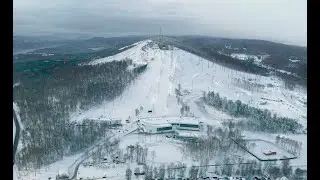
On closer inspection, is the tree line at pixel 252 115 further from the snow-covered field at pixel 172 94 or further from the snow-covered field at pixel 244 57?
the snow-covered field at pixel 244 57

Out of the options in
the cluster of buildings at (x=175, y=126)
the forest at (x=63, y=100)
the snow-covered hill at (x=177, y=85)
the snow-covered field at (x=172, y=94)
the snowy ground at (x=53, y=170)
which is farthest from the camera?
the snow-covered hill at (x=177, y=85)

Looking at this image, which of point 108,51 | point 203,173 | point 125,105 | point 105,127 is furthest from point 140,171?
point 108,51

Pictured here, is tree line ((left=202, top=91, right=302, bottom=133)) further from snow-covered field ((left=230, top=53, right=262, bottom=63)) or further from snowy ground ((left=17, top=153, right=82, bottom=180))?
→ snowy ground ((left=17, top=153, right=82, bottom=180))

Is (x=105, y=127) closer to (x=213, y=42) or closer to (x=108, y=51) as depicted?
(x=108, y=51)

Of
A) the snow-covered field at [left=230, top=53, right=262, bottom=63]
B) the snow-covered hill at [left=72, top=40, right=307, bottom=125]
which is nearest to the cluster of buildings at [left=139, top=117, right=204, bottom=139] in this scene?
the snow-covered hill at [left=72, top=40, right=307, bottom=125]

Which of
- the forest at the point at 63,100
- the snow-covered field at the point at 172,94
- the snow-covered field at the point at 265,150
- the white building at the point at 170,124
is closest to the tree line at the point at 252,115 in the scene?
the snow-covered field at the point at 172,94

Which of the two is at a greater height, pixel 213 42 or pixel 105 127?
pixel 213 42

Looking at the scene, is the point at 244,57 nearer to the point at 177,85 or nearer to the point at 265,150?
the point at 177,85

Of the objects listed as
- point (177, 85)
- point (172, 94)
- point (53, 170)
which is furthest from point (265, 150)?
point (177, 85)
